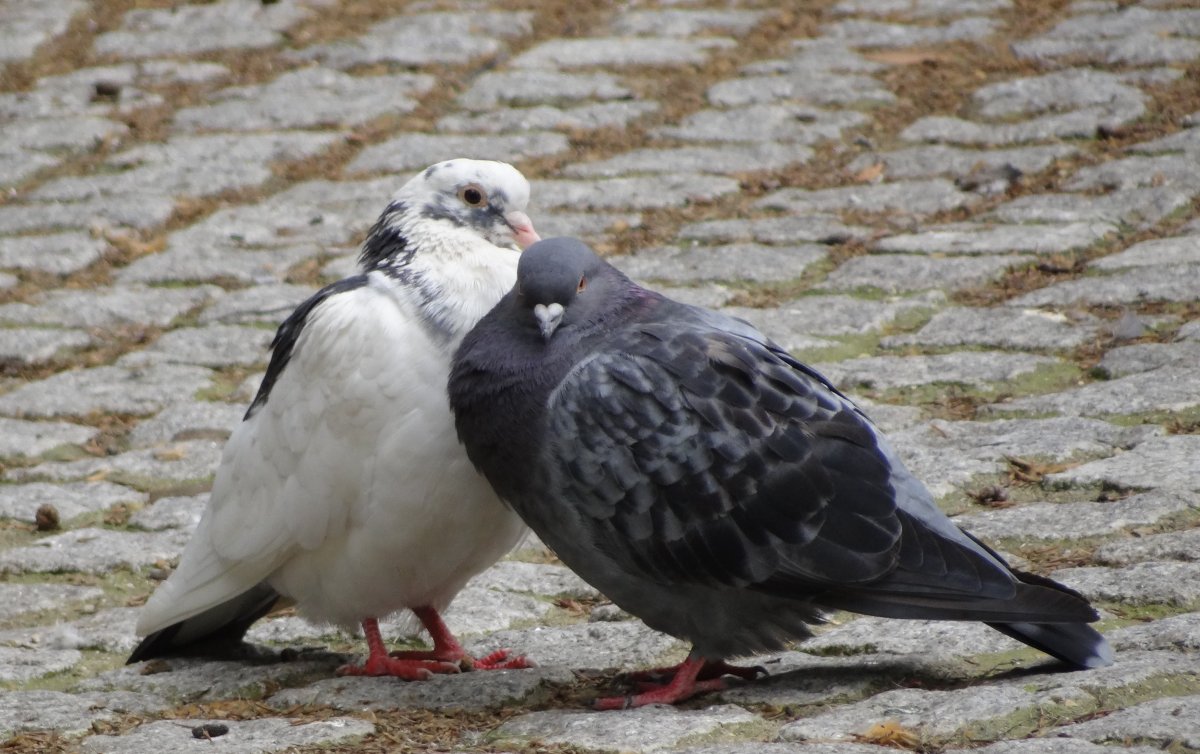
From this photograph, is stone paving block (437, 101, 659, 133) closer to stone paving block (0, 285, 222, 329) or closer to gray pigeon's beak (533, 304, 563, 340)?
stone paving block (0, 285, 222, 329)

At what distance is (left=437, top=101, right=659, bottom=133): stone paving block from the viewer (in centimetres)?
767

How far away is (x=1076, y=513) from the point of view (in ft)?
12.8

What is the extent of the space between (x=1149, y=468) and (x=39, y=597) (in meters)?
2.84

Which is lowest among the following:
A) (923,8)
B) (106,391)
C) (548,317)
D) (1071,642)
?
(106,391)

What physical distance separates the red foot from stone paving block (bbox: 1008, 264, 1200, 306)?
2456 mm

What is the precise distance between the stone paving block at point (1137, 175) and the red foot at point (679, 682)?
3.68 metres

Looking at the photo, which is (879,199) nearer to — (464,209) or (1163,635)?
(464,209)

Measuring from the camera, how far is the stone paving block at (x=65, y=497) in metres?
4.65

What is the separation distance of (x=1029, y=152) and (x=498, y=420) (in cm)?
432

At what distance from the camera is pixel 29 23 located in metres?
9.45

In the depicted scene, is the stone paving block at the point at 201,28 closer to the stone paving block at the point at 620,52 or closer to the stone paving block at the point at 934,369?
the stone paving block at the point at 620,52

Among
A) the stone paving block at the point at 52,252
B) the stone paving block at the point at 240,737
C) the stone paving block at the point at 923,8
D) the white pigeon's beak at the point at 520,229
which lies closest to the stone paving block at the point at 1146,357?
the white pigeon's beak at the point at 520,229

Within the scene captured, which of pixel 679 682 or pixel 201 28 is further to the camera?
pixel 201 28

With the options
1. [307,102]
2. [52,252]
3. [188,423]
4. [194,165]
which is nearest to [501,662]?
[188,423]
